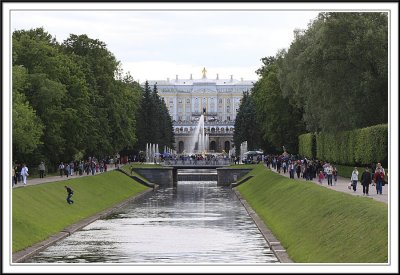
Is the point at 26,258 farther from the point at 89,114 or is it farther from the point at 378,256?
the point at 89,114

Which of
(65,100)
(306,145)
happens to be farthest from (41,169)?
(306,145)

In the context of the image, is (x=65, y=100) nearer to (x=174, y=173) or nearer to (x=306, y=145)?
(x=306, y=145)

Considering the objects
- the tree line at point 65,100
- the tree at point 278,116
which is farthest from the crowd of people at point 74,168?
the tree at point 278,116

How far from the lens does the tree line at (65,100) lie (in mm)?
64625

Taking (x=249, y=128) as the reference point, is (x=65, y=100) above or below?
above

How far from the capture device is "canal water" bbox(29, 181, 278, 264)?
115 feet

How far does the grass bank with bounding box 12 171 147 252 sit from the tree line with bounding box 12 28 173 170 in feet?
11.7

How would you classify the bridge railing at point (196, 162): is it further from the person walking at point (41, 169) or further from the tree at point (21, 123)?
the tree at point (21, 123)

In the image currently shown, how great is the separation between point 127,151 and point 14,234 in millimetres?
88418

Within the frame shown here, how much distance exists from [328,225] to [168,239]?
27.1ft

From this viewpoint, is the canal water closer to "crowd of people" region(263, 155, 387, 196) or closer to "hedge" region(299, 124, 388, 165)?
"crowd of people" region(263, 155, 387, 196)

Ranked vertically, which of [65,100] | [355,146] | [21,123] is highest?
[65,100]

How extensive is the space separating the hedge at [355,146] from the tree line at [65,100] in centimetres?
1861

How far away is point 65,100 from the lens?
77750 millimetres
